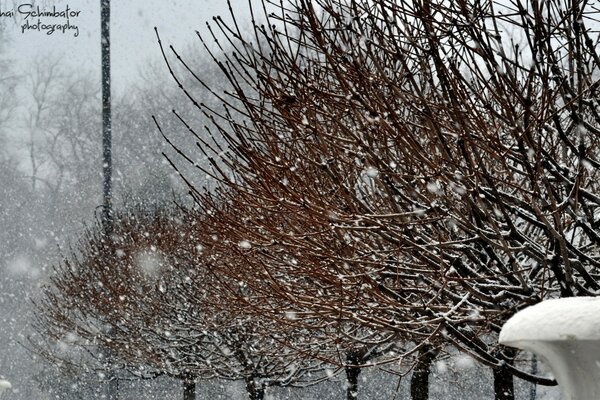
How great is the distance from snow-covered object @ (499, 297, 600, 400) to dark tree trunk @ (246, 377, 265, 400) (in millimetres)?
9397

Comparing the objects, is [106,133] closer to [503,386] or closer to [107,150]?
[107,150]

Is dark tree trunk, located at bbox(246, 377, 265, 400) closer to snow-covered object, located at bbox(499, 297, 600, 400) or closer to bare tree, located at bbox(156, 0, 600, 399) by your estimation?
bare tree, located at bbox(156, 0, 600, 399)

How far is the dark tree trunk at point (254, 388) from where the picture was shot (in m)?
11.4

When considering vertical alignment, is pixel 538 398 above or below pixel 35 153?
below

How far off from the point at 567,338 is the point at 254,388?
Result: 10.1 meters

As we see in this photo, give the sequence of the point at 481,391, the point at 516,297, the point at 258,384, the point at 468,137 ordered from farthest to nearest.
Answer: the point at 481,391 < the point at 258,384 < the point at 516,297 < the point at 468,137

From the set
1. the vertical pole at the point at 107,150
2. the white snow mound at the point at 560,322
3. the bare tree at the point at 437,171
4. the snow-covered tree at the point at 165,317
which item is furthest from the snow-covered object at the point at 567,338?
the vertical pole at the point at 107,150

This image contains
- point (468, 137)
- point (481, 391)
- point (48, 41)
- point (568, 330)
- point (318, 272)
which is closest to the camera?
point (568, 330)

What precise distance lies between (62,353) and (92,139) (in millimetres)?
10411

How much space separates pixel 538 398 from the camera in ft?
85.7

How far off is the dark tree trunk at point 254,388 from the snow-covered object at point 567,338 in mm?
9397

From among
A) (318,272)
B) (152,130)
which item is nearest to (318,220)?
(318,272)

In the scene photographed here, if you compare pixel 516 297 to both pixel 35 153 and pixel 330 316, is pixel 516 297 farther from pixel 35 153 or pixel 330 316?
pixel 35 153

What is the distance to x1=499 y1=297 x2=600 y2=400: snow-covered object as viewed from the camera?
1807 mm
